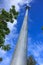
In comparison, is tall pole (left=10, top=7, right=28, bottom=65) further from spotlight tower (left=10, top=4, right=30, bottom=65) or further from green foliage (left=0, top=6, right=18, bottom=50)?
green foliage (left=0, top=6, right=18, bottom=50)

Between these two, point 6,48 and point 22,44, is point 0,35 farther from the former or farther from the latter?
point 22,44

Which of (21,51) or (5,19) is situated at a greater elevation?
(5,19)

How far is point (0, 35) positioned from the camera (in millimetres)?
29031

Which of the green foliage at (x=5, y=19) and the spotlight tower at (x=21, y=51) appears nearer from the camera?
the spotlight tower at (x=21, y=51)

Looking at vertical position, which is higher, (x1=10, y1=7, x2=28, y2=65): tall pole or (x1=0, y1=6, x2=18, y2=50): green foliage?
(x1=0, y1=6, x2=18, y2=50): green foliage

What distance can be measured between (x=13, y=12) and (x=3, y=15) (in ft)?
6.60

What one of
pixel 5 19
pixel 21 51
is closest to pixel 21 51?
pixel 21 51

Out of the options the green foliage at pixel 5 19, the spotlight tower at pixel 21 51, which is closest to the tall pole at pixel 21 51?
the spotlight tower at pixel 21 51

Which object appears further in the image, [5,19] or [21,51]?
[5,19]

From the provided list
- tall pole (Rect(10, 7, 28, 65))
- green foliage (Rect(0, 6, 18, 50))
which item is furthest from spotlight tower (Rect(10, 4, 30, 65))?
green foliage (Rect(0, 6, 18, 50))

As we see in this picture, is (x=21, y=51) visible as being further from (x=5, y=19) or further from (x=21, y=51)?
(x=5, y=19)

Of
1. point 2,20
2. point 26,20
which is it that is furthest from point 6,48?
point 26,20

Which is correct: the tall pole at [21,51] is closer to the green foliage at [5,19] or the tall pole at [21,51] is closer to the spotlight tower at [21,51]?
the spotlight tower at [21,51]

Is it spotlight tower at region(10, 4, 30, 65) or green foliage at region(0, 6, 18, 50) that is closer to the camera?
spotlight tower at region(10, 4, 30, 65)
